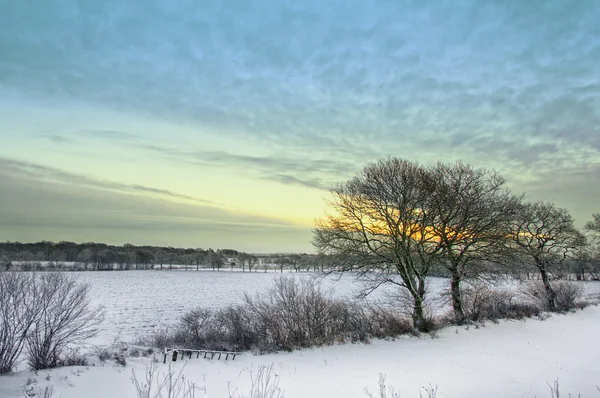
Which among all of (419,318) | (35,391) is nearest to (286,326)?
(419,318)

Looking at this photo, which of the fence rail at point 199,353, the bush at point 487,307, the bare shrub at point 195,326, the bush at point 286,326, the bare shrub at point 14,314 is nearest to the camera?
the bare shrub at point 14,314

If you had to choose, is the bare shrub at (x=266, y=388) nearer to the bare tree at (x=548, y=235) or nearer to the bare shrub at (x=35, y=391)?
the bare shrub at (x=35, y=391)

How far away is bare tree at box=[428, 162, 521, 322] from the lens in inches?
827

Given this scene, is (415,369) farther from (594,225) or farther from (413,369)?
(594,225)

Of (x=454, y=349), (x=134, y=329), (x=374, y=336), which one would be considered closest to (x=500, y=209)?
(x=454, y=349)

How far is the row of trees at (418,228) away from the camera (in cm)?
2058

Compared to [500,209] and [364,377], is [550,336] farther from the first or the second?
[364,377]

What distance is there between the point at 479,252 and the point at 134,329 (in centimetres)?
2248

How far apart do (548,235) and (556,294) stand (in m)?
4.53

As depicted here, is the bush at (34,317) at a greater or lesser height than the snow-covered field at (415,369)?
greater

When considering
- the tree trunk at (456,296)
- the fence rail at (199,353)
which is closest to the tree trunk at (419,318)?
the tree trunk at (456,296)

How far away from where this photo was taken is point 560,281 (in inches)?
1181

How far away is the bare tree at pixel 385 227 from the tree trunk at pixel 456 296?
1.86m

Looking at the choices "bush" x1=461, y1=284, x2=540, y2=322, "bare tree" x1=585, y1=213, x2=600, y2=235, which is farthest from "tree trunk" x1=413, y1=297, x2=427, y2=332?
"bare tree" x1=585, y1=213, x2=600, y2=235
